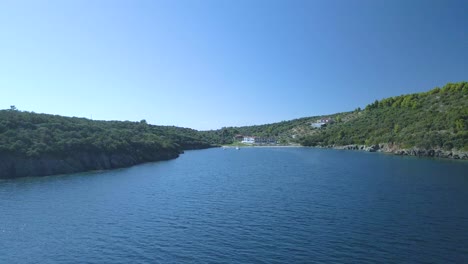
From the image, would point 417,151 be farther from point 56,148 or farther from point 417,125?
point 56,148

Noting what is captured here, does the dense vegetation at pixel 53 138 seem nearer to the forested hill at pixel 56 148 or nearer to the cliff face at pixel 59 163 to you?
the forested hill at pixel 56 148

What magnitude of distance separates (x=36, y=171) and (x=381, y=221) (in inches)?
2664

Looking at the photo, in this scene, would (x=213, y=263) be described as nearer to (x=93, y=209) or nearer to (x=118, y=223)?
(x=118, y=223)

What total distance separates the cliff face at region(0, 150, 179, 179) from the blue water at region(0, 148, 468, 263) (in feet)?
34.3

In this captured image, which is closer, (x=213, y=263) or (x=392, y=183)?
(x=213, y=263)

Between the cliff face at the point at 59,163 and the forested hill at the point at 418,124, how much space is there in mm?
95842

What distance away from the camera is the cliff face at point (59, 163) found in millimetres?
72438

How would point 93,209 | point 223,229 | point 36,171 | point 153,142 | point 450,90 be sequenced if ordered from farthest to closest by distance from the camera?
point 450,90, point 153,142, point 36,171, point 93,209, point 223,229

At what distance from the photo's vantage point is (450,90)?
164250 mm

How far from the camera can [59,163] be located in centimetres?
7962

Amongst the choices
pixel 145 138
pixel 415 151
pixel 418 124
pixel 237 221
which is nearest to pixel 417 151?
pixel 415 151

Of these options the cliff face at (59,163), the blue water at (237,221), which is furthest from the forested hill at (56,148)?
the blue water at (237,221)

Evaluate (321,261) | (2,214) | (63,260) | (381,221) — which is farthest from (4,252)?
(381,221)

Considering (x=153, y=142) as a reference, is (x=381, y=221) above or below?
below
